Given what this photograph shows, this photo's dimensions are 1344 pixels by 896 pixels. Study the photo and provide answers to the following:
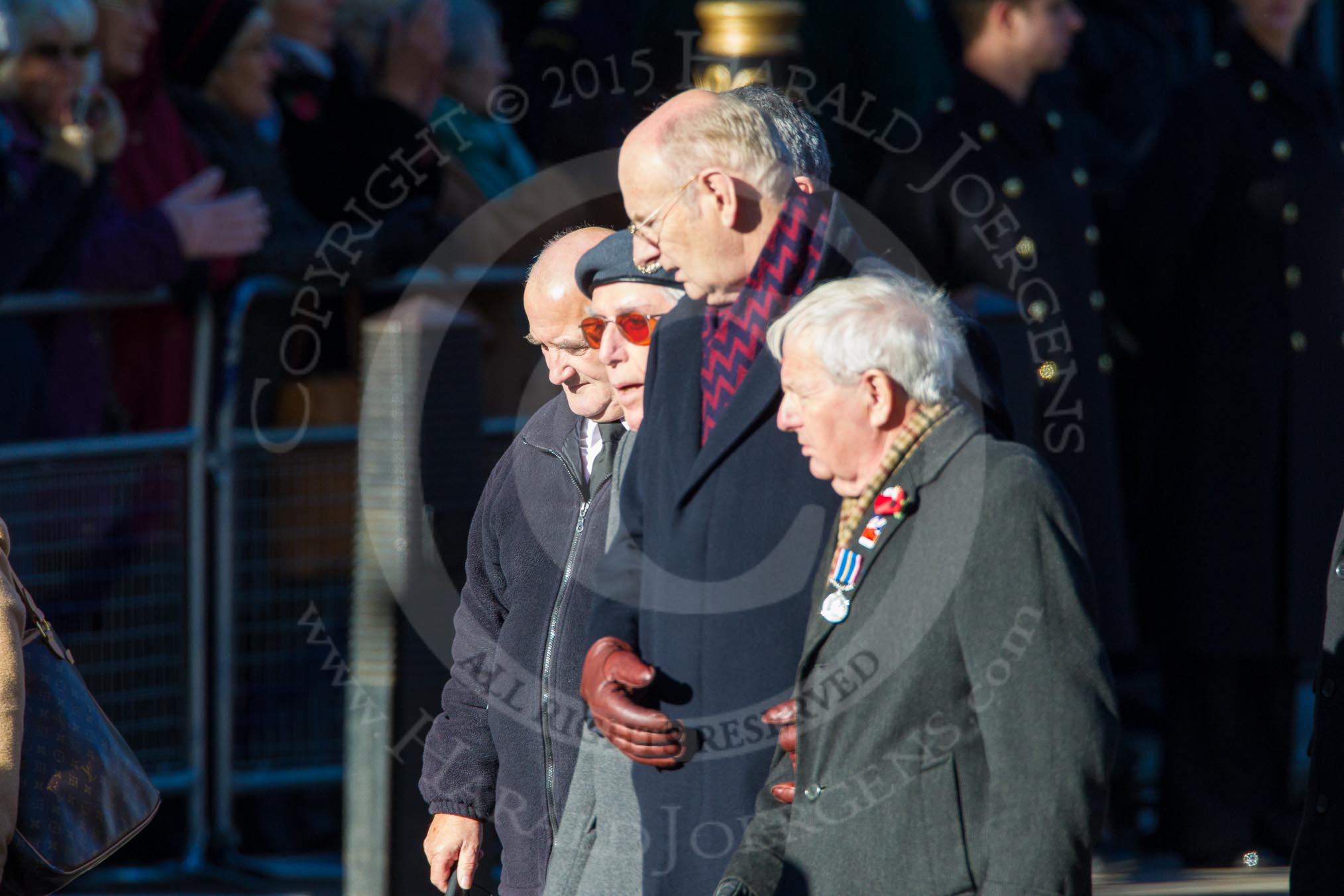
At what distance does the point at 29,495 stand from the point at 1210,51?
5.42 metres

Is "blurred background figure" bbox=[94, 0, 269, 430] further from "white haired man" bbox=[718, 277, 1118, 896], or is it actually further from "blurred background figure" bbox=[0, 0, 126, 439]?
"white haired man" bbox=[718, 277, 1118, 896]

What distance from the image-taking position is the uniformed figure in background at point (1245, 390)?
5.87m

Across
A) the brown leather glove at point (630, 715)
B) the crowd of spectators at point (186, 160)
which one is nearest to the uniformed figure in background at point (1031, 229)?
the crowd of spectators at point (186, 160)

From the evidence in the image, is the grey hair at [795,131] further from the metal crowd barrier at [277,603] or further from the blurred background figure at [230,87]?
the blurred background figure at [230,87]

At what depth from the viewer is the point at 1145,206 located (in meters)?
5.93

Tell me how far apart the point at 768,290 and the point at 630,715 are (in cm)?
70

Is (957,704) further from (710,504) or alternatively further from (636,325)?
(636,325)

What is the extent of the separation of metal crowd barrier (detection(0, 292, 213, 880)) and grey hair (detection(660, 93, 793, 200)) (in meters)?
2.75

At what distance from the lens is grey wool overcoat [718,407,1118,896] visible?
2658 millimetres

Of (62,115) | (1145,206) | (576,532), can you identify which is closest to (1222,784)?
(1145,206)

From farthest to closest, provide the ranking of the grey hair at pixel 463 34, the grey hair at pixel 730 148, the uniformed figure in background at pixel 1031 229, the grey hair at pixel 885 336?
the grey hair at pixel 463 34 < the uniformed figure in background at pixel 1031 229 < the grey hair at pixel 730 148 < the grey hair at pixel 885 336

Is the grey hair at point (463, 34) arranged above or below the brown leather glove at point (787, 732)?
above

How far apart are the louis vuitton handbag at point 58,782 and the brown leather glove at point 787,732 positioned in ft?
3.42

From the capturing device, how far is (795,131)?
330cm
